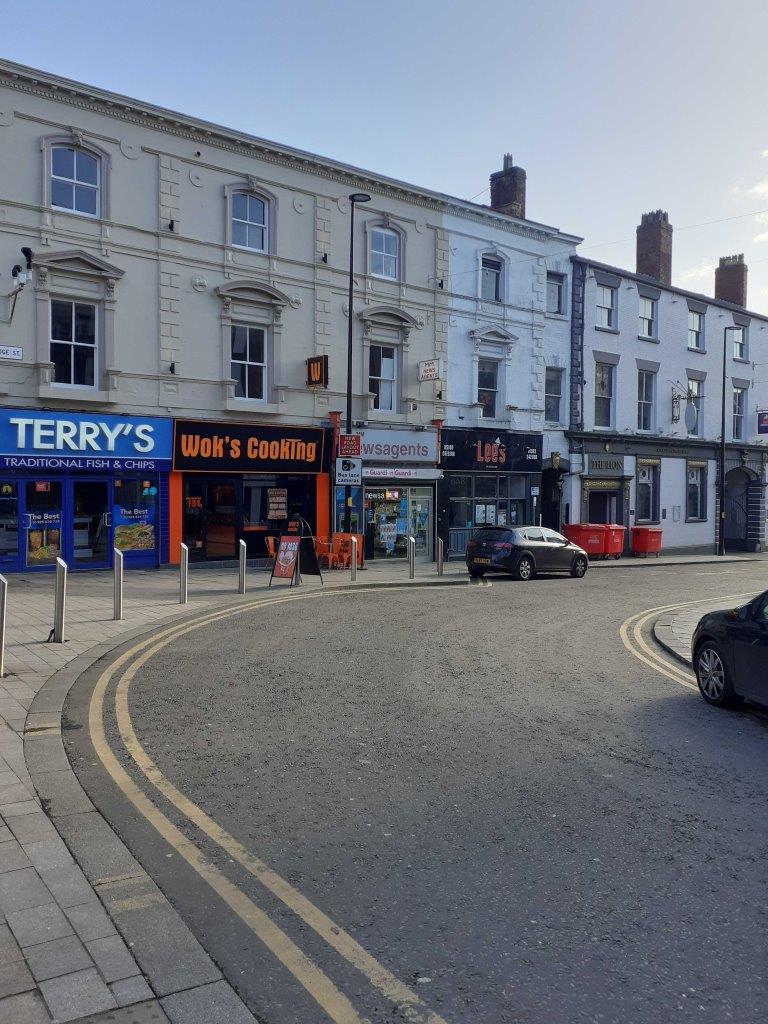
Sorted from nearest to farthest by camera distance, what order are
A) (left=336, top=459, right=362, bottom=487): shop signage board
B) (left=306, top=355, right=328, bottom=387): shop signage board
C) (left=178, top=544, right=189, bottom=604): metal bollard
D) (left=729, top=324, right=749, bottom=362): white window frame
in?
(left=178, top=544, right=189, bottom=604): metal bollard
(left=336, top=459, right=362, bottom=487): shop signage board
(left=306, top=355, right=328, bottom=387): shop signage board
(left=729, top=324, right=749, bottom=362): white window frame

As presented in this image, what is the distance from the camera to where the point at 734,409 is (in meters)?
37.7

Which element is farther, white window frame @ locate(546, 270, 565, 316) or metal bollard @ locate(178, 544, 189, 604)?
white window frame @ locate(546, 270, 565, 316)

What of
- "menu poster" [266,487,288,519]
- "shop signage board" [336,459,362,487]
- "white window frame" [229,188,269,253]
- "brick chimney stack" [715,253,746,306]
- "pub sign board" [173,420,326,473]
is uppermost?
"brick chimney stack" [715,253,746,306]

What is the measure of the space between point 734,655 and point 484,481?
19863mm

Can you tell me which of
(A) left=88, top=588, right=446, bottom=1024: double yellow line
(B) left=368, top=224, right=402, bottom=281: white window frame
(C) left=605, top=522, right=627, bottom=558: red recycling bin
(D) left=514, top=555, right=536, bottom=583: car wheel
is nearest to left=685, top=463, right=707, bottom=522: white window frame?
(C) left=605, top=522, right=627, bottom=558: red recycling bin

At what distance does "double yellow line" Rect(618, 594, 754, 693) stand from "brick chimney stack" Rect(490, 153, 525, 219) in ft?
60.4

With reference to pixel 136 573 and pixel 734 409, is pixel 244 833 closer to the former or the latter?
pixel 136 573

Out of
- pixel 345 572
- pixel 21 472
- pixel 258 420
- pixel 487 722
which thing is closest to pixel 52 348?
pixel 21 472

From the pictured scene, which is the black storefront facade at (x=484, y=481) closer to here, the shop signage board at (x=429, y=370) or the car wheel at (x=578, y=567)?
the shop signage board at (x=429, y=370)

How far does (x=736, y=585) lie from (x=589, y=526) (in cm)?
789

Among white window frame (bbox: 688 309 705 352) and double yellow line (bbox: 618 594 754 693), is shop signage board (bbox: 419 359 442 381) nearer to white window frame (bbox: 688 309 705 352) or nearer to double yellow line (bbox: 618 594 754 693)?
double yellow line (bbox: 618 594 754 693)

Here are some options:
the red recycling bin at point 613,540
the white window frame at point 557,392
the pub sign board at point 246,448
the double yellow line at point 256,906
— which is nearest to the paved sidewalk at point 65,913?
the double yellow line at point 256,906

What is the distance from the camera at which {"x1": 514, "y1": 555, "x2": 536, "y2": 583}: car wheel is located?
68.7 feet

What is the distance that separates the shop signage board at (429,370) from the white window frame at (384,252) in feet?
9.18
